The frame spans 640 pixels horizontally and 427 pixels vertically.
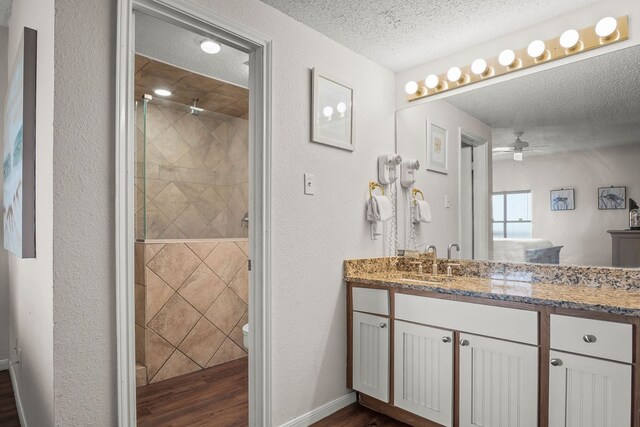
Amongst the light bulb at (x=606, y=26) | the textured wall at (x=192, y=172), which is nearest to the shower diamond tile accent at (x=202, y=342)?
the textured wall at (x=192, y=172)

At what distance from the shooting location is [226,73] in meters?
2.82

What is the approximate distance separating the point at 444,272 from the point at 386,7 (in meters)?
1.60

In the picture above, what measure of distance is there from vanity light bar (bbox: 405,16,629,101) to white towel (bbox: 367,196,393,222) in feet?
2.50

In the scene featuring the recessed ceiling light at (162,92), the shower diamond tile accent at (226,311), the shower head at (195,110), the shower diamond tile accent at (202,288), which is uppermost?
the recessed ceiling light at (162,92)

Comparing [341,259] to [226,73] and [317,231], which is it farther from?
[226,73]

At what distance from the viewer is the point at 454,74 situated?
7.74 ft

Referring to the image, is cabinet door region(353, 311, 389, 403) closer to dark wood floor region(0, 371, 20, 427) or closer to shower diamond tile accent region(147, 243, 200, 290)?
shower diamond tile accent region(147, 243, 200, 290)

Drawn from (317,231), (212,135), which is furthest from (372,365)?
(212,135)

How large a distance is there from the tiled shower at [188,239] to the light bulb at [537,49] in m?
2.41

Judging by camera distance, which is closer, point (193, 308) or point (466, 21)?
point (466, 21)

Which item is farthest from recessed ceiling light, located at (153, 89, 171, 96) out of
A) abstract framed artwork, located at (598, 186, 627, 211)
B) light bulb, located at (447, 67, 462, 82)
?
abstract framed artwork, located at (598, 186, 627, 211)

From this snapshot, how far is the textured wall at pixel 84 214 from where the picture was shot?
51.1 inches

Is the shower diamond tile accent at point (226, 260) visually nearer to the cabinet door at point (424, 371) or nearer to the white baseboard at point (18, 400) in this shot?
the white baseboard at point (18, 400)

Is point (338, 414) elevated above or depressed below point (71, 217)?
below
